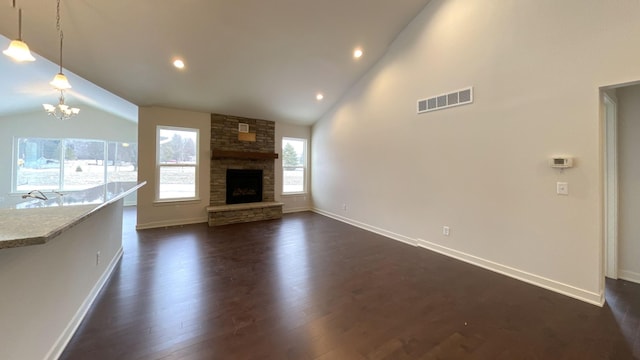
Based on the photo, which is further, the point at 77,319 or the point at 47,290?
the point at 77,319

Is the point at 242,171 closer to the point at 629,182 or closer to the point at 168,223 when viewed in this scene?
the point at 168,223

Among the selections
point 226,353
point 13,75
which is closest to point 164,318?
point 226,353

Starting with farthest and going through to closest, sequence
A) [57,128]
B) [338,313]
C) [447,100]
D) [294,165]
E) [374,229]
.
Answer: [294,165], [57,128], [374,229], [447,100], [338,313]

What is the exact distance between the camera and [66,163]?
7379mm

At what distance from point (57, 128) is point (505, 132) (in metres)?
11.0

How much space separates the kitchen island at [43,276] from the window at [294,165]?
498 cm

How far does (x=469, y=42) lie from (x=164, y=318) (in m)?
4.84

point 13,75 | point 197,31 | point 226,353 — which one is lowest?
point 226,353

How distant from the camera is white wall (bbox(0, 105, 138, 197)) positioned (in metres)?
6.65

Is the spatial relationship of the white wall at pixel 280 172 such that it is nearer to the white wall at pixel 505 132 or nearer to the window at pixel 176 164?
the window at pixel 176 164

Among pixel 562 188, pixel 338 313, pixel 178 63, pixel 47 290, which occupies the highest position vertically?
pixel 178 63

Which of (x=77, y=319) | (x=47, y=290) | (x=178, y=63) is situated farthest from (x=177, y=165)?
(x=47, y=290)

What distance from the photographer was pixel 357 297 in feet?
8.18

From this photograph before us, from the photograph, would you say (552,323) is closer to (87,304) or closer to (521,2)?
(521,2)
